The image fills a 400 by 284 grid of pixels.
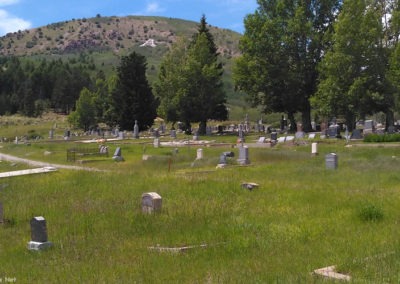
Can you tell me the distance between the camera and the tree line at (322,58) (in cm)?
4188

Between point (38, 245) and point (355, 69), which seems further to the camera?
point (355, 69)

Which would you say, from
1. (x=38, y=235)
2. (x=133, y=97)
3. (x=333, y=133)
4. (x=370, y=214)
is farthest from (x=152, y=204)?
(x=133, y=97)

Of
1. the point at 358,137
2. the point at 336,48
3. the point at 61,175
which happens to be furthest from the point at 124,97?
the point at 61,175

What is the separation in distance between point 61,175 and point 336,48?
28.4 meters

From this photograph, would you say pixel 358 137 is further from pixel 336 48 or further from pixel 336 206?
pixel 336 206

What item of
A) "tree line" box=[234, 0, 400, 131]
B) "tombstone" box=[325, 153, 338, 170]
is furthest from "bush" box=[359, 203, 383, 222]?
"tree line" box=[234, 0, 400, 131]

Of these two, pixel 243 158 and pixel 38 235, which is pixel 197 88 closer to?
pixel 243 158

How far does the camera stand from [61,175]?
2106cm

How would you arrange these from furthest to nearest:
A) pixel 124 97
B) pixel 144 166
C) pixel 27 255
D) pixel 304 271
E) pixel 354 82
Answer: pixel 124 97
pixel 354 82
pixel 144 166
pixel 27 255
pixel 304 271

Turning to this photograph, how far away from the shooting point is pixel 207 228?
1088cm

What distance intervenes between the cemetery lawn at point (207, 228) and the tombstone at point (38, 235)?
17cm

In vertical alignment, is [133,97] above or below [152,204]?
above

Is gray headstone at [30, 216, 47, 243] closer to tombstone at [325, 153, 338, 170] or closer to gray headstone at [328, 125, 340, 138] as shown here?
tombstone at [325, 153, 338, 170]

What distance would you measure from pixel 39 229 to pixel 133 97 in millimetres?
54984
